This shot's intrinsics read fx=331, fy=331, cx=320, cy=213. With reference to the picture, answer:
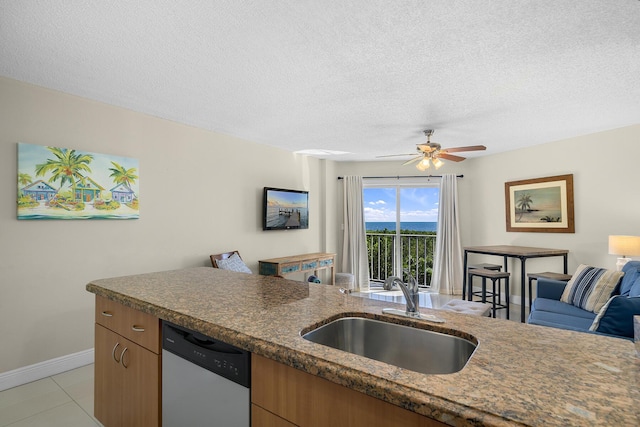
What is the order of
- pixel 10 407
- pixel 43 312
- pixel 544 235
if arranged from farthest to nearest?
pixel 544 235
pixel 43 312
pixel 10 407

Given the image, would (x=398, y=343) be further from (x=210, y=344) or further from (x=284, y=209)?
(x=284, y=209)

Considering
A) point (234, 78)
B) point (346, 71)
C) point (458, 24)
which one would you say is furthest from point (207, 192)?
point (458, 24)

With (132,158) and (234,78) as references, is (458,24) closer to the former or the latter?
(234,78)

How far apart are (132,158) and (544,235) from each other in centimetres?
547

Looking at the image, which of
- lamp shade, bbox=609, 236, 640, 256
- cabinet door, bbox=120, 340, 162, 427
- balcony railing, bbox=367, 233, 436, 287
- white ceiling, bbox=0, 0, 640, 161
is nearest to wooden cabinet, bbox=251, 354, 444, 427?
cabinet door, bbox=120, 340, 162, 427

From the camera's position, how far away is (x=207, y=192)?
13.2ft

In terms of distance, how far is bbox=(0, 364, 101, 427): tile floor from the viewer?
217 cm

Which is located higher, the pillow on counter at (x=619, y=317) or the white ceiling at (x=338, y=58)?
the white ceiling at (x=338, y=58)

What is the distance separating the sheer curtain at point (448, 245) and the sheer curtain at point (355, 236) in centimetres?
128

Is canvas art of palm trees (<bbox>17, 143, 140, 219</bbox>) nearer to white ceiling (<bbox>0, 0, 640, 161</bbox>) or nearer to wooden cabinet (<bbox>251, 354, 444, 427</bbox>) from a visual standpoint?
white ceiling (<bbox>0, 0, 640, 161</bbox>)

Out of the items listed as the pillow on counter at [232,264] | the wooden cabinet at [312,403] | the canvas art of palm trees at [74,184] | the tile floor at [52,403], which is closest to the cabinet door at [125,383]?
the tile floor at [52,403]

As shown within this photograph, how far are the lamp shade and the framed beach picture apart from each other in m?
0.89

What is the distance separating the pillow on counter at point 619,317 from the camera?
6.55 ft

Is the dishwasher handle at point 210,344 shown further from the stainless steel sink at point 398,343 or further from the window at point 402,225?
the window at point 402,225
